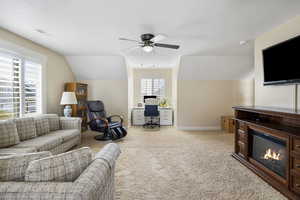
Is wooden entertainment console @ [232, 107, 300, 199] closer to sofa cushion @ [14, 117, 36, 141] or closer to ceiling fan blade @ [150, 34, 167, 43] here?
ceiling fan blade @ [150, 34, 167, 43]

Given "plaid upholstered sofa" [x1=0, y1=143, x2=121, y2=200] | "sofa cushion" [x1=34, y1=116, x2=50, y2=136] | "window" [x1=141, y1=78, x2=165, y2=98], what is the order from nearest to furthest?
"plaid upholstered sofa" [x1=0, y1=143, x2=121, y2=200]
"sofa cushion" [x1=34, y1=116, x2=50, y2=136]
"window" [x1=141, y1=78, x2=165, y2=98]

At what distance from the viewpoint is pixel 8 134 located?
244 centimetres

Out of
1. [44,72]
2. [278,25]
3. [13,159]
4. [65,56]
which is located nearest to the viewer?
[13,159]

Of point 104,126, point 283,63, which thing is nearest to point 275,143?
point 283,63

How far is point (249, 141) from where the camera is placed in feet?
9.04

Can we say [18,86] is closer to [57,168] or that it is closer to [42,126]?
[42,126]

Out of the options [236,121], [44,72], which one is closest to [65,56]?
[44,72]

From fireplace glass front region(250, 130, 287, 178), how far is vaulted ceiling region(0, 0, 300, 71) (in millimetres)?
1807

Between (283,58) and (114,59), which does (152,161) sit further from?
(114,59)

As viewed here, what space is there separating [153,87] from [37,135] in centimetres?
479

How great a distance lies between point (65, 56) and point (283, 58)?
5.27m

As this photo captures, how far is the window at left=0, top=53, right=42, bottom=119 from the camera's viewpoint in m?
3.00

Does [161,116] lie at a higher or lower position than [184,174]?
higher

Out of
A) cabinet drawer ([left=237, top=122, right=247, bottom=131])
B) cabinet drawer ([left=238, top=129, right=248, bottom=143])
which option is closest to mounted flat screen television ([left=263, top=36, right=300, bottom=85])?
cabinet drawer ([left=237, top=122, right=247, bottom=131])
